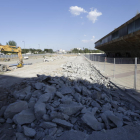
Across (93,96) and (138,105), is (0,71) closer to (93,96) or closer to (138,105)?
(93,96)

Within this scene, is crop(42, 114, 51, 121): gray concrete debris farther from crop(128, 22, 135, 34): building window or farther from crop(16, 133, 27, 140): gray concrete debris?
crop(128, 22, 135, 34): building window

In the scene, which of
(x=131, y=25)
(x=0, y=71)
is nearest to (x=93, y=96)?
(x=0, y=71)

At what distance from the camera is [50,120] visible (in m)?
3.15

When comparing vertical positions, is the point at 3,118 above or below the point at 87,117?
Result: below

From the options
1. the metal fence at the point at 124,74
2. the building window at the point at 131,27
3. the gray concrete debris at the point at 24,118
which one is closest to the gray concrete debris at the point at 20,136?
the gray concrete debris at the point at 24,118

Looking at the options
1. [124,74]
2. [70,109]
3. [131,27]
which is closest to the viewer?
[70,109]

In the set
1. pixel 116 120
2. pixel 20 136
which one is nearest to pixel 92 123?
pixel 116 120

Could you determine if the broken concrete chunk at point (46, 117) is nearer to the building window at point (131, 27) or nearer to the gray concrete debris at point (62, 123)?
the gray concrete debris at point (62, 123)

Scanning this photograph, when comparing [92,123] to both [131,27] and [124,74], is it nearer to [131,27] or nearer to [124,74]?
[124,74]

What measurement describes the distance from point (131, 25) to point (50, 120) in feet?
67.2

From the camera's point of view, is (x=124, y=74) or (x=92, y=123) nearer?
(x=92, y=123)

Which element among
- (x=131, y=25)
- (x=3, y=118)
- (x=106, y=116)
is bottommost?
(x=3, y=118)

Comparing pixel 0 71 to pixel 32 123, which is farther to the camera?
pixel 0 71

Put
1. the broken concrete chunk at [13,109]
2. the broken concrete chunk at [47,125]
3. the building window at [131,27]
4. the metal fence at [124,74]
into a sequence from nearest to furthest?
the broken concrete chunk at [47,125], the broken concrete chunk at [13,109], the metal fence at [124,74], the building window at [131,27]
